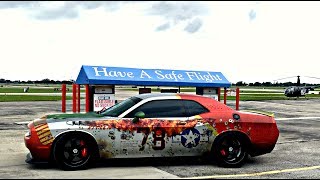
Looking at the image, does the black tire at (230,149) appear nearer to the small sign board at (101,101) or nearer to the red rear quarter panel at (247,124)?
the red rear quarter panel at (247,124)

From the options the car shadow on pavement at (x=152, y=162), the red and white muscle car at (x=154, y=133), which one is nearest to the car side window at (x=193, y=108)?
the red and white muscle car at (x=154, y=133)

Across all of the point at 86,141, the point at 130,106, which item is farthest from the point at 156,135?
the point at 86,141

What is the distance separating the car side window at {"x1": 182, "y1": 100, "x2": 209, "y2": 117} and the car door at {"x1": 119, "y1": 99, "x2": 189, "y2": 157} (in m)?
0.13

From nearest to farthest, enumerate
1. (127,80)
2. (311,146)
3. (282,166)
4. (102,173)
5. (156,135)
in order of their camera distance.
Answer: (102,173) < (156,135) < (282,166) < (311,146) < (127,80)

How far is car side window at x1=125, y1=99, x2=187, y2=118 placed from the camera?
7.44 metres

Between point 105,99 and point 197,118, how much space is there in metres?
4.44

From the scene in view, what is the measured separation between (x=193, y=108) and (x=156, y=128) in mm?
891

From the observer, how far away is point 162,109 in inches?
297

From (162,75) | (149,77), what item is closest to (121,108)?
(149,77)

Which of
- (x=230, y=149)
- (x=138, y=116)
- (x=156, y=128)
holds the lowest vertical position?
(x=230, y=149)

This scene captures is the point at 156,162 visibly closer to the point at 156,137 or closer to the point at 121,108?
the point at 156,137

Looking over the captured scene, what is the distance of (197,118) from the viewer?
7.54m

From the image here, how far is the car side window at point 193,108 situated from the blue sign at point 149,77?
383cm

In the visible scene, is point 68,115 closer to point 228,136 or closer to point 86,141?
point 86,141
